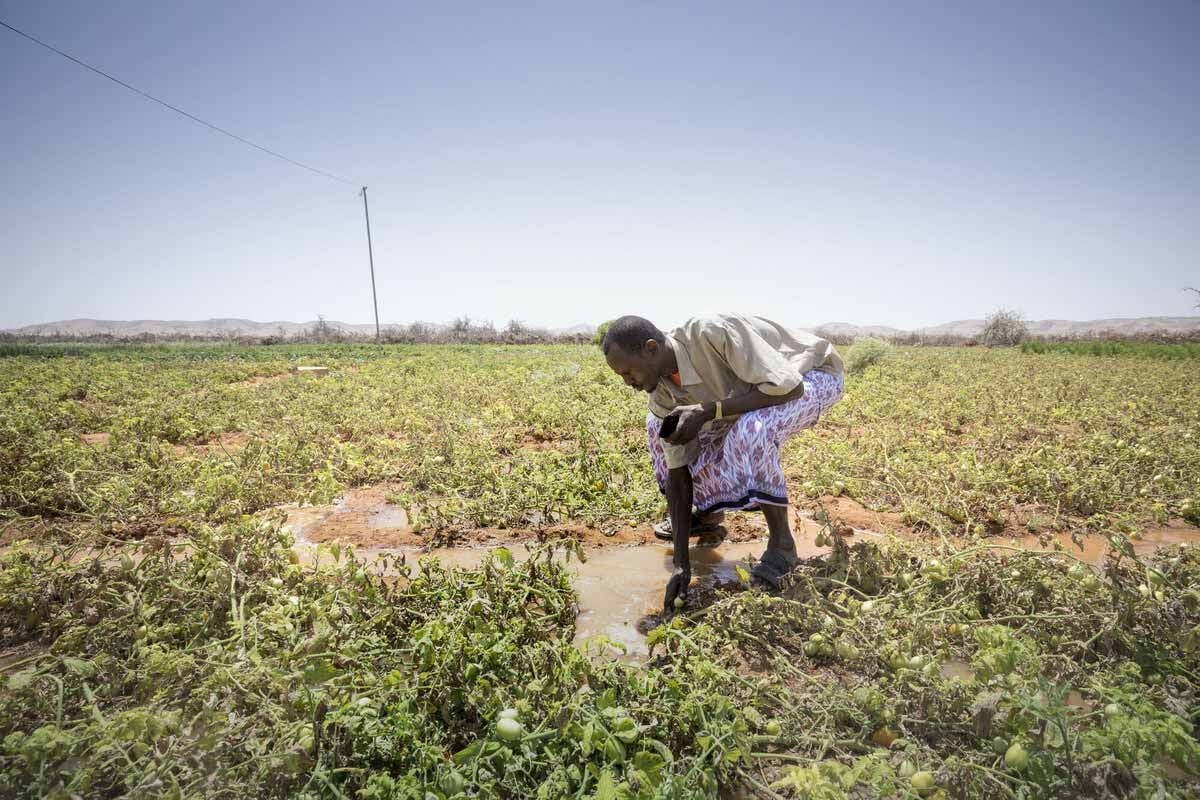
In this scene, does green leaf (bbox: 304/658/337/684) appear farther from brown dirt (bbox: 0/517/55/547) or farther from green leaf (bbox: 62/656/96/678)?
brown dirt (bbox: 0/517/55/547)

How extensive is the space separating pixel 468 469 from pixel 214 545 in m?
2.14

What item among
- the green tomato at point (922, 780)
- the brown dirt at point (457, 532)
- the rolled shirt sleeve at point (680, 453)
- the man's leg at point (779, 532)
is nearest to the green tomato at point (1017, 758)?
the green tomato at point (922, 780)

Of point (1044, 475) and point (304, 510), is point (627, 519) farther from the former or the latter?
point (1044, 475)

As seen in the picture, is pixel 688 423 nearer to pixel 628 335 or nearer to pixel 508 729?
pixel 628 335

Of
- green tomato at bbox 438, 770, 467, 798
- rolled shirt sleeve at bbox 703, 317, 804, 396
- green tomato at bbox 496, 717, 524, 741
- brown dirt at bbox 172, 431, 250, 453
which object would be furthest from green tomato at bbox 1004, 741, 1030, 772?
Answer: brown dirt at bbox 172, 431, 250, 453

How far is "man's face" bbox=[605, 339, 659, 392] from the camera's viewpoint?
269 centimetres

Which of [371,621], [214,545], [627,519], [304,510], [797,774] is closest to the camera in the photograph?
[797,774]

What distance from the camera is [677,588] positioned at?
2.58 meters

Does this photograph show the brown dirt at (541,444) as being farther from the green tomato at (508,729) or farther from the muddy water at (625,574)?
the green tomato at (508,729)

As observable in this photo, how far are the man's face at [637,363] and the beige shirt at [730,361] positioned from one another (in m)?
0.14

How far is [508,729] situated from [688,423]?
1.46 meters

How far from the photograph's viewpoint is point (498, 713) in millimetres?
1648

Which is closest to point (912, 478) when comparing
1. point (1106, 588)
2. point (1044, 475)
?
point (1044, 475)

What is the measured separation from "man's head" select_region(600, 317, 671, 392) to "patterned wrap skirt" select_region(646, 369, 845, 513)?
0.49m
